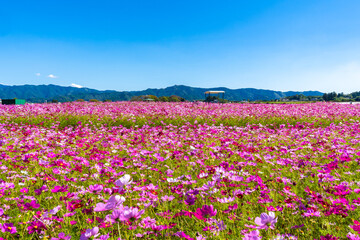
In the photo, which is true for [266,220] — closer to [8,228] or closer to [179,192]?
[179,192]

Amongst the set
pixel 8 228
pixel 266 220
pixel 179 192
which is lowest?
pixel 179 192

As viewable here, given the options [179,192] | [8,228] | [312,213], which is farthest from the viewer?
[179,192]

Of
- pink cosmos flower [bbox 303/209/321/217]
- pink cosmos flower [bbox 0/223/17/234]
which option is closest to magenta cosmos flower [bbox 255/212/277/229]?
pink cosmos flower [bbox 303/209/321/217]

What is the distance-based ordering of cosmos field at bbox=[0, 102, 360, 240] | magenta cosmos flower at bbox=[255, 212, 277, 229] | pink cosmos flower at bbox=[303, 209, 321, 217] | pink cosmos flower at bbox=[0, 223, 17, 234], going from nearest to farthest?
magenta cosmos flower at bbox=[255, 212, 277, 229] < pink cosmos flower at bbox=[0, 223, 17, 234] < cosmos field at bbox=[0, 102, 360, 240] < pink cosmos flower at bbox=[303, 209, 321, 217]

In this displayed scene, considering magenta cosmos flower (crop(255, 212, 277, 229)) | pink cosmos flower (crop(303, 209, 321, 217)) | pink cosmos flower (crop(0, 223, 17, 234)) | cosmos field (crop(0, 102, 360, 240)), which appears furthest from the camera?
pink cosmos flower (crop(303, 209, 321, 217))

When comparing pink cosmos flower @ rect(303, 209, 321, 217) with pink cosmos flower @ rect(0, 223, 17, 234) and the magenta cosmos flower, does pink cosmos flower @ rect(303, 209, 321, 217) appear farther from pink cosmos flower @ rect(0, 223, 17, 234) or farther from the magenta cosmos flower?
pink cosmos flower @ rect(0, 223, 17, 234)

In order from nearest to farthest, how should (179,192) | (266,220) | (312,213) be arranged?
(266,220) < (312,213) < (179,192)

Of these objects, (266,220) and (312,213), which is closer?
(266,220)

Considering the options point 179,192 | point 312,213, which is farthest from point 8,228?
point 312,213

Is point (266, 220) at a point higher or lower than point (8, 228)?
higher

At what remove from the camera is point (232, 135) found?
7.00 metres

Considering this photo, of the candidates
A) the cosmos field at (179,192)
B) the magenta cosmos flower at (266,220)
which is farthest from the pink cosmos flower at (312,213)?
the magenta cosmos flower at (266,220)

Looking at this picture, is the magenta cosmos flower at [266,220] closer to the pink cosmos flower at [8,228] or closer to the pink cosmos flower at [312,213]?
the pink cosmos flower at [312,213]

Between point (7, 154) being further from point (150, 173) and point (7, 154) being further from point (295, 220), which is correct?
point (295, 220)
